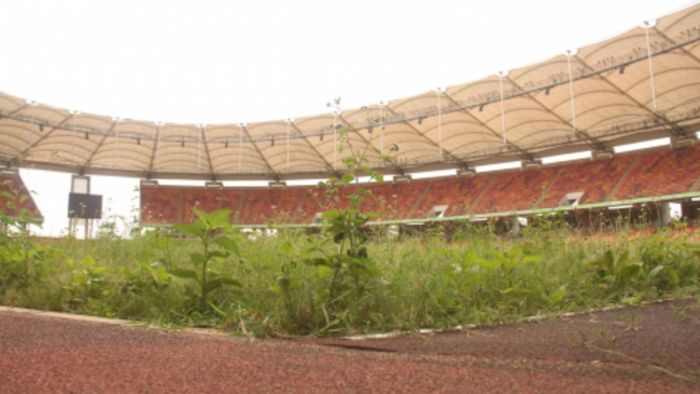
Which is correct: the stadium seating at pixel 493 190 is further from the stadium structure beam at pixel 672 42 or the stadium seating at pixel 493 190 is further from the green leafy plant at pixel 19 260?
the green leafy plant at pixel 19 260

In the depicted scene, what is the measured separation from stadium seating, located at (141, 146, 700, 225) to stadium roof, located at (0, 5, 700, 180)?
137 centimetres

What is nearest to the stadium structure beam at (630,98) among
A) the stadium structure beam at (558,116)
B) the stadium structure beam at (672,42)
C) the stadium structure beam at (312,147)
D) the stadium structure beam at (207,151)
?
the stadium structure beam at (558,116)

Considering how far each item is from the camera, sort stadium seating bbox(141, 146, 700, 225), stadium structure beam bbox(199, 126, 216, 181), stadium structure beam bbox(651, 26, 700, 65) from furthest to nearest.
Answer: stadium structure beam bbox(199, 126, 216, 181) → stadium seating bbox(141, 146, 700, 225) → stadium structure beam bbox(651, 26, 700, 65)

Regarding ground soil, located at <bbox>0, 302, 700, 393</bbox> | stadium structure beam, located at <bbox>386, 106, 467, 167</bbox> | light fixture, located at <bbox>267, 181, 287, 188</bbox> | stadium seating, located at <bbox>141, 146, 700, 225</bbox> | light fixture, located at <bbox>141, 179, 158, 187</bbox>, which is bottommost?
ground soil, located at <bbox>0, 302, 700, 393</bbox>

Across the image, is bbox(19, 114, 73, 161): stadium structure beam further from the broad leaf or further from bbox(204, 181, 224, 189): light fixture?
the broad leaf

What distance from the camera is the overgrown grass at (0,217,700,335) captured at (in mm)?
3779

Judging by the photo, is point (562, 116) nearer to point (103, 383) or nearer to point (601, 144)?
point (601, 144)

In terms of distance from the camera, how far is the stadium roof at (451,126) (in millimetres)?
25547

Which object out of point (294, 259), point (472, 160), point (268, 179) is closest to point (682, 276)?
point (294, 259)

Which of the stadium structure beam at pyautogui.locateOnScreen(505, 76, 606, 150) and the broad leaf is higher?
the stadium structure beam at pyautogui.locateOnScreen(505, 76, 606, 150)

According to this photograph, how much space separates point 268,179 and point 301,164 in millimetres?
4790

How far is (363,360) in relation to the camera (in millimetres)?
2574

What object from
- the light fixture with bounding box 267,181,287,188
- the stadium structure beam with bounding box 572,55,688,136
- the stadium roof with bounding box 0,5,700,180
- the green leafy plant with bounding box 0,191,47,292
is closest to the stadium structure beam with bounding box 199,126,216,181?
the stadium roof with bounding box 0,5,700,180

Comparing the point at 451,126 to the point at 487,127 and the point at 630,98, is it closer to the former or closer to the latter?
the point at 487,127
